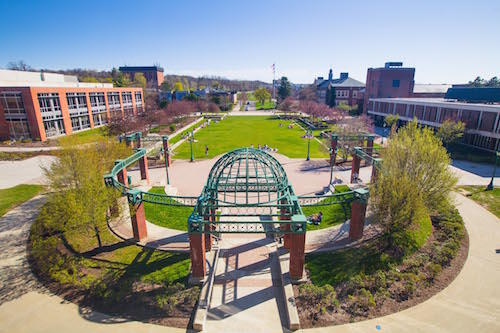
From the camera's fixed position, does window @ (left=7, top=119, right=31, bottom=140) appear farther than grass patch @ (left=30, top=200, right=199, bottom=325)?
Yes

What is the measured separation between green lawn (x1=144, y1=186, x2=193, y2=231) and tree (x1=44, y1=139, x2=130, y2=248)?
152 inches

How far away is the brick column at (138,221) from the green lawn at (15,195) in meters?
12.1

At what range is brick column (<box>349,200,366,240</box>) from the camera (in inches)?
616

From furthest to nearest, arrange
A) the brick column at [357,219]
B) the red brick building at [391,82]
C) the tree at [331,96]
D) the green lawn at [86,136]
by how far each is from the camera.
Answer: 1. the tree at [331,96]
2. the red brick building at [391,82]
3. the green lawn at [86,136]
4. the brick column at [357,219]

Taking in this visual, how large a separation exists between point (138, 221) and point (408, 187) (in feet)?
50.5

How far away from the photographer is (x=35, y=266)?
1407 centimetres

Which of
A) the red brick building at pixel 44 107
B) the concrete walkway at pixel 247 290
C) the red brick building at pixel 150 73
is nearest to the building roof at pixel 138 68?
the red brick building at pixel 150 73

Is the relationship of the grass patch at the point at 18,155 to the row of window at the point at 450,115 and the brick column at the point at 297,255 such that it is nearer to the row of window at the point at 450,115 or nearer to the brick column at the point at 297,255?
the brick column at the point at 297,255

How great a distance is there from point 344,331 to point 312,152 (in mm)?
29306

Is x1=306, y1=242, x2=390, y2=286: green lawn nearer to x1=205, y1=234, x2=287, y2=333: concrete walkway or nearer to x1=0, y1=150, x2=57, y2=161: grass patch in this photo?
x1=205, y1=234, x2=287, y2=333: concrete walkway

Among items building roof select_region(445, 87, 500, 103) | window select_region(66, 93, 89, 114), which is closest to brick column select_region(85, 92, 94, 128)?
window select_region(66, 93, 89, 114)

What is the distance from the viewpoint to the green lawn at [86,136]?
19.2 metres

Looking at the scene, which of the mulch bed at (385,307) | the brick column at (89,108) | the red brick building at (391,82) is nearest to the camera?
the mulch bed at (385,307)

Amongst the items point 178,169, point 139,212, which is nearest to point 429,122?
point 178,169
